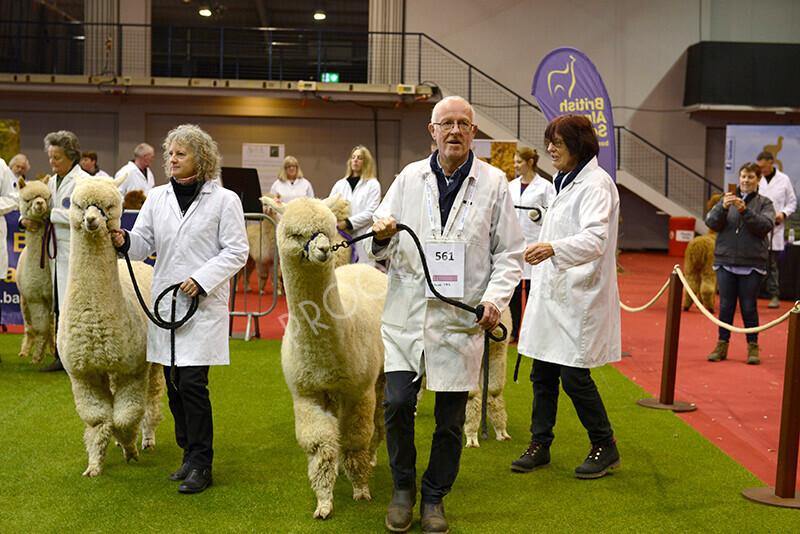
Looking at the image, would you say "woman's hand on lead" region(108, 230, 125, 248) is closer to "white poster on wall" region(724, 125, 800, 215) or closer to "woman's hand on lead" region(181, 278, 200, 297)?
"woman's hand on lead" region(181, 278, 200, 297)

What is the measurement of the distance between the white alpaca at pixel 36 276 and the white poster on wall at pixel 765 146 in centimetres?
1515

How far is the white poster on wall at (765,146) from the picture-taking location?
670 inches

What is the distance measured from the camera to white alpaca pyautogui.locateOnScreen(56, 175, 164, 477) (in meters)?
3.78

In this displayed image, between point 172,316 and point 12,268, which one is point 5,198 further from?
point 172,316

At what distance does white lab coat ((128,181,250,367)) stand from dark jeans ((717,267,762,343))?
490 cm

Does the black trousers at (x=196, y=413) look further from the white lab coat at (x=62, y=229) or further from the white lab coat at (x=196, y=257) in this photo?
the white lab coat at (x=62, y=229)

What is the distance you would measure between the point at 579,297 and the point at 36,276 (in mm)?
4737

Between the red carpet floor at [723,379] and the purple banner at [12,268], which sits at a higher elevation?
the purple banner at [12,268]

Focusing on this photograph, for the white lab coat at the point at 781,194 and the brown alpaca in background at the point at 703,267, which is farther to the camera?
the white lab coat at the point at 781,194

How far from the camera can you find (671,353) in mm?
5598

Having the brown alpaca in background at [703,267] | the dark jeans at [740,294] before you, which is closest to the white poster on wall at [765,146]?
the brown alpaca in background at [703,267]

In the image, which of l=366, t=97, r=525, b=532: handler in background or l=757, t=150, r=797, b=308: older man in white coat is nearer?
l=366, t=97, r=525, b=532: handler in background

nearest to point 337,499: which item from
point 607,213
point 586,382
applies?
point 586,382

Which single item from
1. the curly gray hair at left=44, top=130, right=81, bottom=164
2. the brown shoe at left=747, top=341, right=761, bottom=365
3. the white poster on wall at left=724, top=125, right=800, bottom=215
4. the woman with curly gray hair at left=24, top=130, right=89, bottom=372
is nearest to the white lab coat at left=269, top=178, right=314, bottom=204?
the woman with curly gray hair at left=24, top=130, right=89, bottom=372
